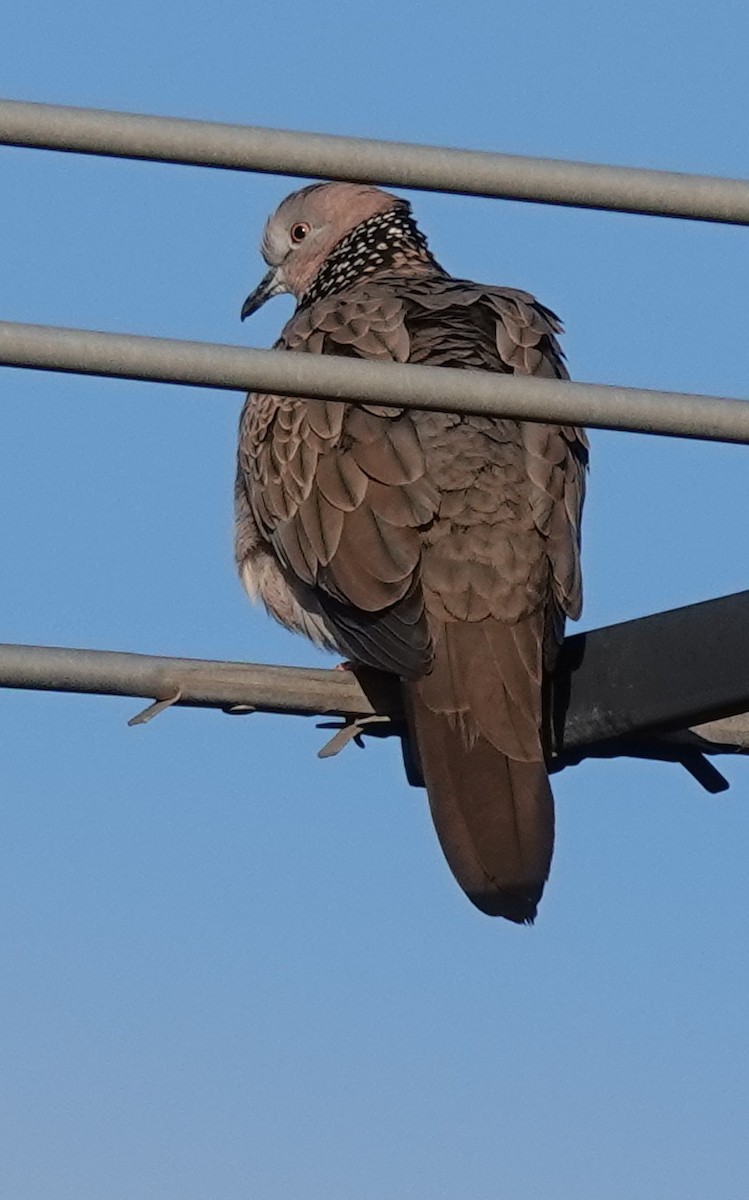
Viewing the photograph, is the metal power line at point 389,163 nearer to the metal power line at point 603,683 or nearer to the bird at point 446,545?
the metal power line at point 603,683

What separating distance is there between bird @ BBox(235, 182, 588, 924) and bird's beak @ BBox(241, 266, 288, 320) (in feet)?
4.45

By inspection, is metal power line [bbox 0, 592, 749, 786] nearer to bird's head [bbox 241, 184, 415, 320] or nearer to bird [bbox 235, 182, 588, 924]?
bird [bbox 235, 182, 588, 924]

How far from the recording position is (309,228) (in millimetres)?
6953

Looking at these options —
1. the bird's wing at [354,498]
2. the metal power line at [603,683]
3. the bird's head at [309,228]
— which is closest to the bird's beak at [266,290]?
the bird's head at [309,228]

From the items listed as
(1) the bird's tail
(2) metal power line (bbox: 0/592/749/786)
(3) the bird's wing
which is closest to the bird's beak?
(3) the bird's wing

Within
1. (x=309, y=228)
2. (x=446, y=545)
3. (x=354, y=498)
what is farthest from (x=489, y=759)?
(x=309, y=228)

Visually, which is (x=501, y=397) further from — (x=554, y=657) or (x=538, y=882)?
(x=554, y=657)

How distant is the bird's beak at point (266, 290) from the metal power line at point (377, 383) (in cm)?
464

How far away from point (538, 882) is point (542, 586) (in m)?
0.86

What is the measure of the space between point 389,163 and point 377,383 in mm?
250

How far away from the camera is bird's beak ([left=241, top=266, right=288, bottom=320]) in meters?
7.11

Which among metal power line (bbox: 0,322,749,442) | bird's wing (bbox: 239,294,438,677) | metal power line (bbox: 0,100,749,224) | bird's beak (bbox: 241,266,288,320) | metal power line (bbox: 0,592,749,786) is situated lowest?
metal power line (bbox: 0,592,749,786)

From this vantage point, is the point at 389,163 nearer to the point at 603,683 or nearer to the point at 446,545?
the point at 603,683

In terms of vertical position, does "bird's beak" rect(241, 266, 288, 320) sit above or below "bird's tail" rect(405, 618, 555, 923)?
above
